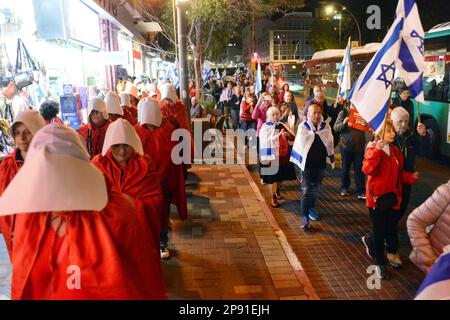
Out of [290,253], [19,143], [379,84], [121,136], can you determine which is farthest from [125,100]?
[379,84]

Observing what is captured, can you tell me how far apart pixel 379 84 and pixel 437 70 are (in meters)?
8.41

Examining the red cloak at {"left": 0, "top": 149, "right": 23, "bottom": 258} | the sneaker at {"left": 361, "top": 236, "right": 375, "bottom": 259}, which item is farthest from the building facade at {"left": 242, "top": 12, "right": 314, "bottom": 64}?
the red cloak at {"left": 0, "top": 149, "right": 23, "bottom": 258}

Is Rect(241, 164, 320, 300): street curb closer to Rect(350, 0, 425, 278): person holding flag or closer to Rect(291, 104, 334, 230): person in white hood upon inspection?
Rect(291, 104, 334, 230): person in white hood

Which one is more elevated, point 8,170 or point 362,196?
point 8,170

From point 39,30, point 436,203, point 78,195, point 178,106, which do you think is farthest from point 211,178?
point 78,195

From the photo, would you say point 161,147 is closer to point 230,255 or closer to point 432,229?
point 230,255

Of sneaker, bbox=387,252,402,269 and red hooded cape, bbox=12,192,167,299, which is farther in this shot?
sneaker, bbox=387,252,402,269

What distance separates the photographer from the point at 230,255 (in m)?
5.51

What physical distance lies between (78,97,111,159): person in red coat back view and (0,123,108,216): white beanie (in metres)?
3.59

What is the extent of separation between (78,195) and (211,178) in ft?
24.0

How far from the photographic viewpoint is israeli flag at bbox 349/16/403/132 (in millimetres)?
4781

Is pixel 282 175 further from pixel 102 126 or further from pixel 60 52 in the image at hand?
pixel 60 52

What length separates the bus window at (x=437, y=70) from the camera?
37.9ft
